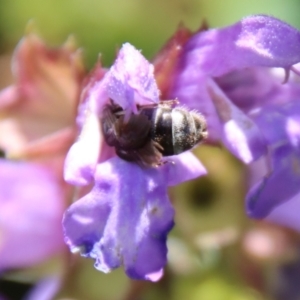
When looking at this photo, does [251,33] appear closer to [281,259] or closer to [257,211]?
[257,211]

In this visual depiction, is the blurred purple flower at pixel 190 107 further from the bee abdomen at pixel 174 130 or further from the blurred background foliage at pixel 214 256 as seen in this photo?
the blurred background foliage at pixel 214 256

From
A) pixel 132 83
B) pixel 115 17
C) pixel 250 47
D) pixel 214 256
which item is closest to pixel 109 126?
pixel 132 83

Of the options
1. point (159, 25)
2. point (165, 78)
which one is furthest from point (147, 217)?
point (159, 25)

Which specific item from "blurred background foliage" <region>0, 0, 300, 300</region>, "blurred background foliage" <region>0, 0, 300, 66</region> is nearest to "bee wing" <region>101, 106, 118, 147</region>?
"blurred background foliage" <region>0, 0, 300, 300</region>

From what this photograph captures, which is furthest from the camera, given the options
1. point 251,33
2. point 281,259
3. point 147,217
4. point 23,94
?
point 281,259

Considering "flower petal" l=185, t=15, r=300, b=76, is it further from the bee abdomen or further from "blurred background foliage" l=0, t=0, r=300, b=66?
"blurred background foliage" l=0, t=0, r=300, b=66

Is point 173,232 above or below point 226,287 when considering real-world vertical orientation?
above
